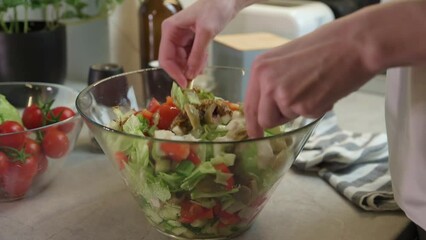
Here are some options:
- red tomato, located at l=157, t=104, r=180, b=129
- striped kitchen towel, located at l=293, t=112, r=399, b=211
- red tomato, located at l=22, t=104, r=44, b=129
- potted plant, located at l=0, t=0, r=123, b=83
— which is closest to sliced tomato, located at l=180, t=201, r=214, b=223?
red tomato, located at l=157, t=104, r=180, b=129

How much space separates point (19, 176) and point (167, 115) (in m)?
0.23

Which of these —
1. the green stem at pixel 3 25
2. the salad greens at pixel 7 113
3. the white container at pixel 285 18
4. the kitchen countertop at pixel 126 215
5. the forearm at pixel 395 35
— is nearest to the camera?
the forearm at pixel 395 35

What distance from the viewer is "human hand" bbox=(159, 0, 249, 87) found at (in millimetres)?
699

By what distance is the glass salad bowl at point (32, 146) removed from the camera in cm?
73

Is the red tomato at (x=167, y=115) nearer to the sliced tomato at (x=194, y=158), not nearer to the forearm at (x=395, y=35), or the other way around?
the sliced tomato at (x=194, y=158)

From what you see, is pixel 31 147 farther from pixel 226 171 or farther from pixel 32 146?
pixel 226 171

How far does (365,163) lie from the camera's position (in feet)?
2.81

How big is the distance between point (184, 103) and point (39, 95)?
1.29ft

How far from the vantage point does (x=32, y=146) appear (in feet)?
2.45

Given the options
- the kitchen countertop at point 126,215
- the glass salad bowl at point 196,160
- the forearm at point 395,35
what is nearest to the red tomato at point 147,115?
the glass salad bowl at point 196,160

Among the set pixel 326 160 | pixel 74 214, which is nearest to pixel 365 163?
pixel 326 160

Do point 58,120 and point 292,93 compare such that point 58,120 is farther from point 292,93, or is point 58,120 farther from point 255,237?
point 292,93

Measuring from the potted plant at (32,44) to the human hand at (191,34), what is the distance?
426 mm

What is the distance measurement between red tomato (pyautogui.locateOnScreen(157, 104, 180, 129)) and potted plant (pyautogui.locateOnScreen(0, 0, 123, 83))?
1.56ft
